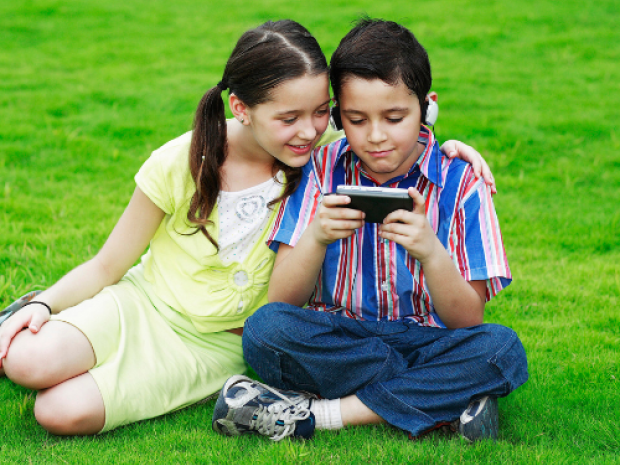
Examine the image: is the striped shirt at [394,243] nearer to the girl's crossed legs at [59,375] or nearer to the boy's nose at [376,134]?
the boy's nose at [376,134]

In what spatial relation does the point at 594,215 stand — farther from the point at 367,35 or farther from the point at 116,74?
the point at 116,74

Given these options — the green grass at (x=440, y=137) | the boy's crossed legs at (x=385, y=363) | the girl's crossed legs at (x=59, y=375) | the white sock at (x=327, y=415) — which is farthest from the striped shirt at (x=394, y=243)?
the girl's crossed legs at (x=59, y=375)

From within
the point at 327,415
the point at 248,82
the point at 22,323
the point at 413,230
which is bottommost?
the point at 327,415

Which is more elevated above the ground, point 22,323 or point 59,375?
point 22,323

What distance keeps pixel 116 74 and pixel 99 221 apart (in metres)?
3.51

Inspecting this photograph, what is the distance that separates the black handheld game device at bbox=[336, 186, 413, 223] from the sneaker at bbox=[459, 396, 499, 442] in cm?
80

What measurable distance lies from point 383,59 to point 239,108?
645mm

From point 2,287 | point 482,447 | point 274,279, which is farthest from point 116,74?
point 482,447

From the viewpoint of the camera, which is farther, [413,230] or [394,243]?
[394,243]

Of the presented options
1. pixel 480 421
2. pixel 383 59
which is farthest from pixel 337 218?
pixel 480 421

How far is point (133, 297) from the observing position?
3098 mm

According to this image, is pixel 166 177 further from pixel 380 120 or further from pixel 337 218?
pixel 380 120

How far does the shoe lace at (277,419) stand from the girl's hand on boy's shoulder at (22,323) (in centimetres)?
97

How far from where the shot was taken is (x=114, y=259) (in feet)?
10.2
